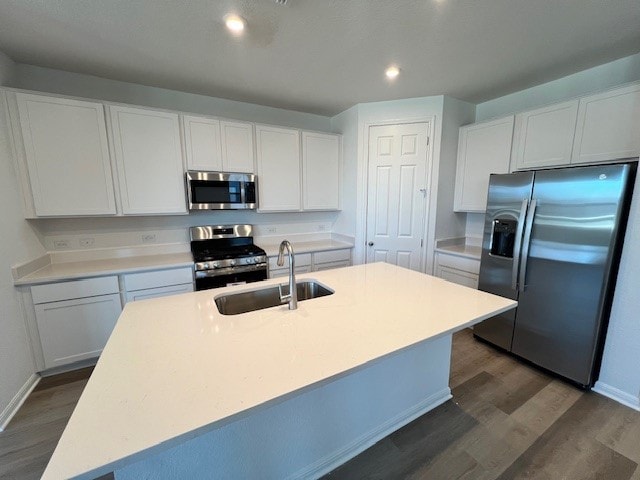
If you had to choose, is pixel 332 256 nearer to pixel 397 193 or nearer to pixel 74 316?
pixel 397 193

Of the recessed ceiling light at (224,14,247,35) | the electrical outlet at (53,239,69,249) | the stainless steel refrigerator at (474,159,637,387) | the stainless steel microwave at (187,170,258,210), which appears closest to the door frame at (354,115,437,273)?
the stainless steel refrigerator at (474,159,637,387)

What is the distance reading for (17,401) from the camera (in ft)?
6.19

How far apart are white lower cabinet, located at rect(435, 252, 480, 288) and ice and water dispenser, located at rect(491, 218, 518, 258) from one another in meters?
0.33

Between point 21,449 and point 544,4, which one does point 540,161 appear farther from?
point 21,449

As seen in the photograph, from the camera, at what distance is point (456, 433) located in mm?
1677

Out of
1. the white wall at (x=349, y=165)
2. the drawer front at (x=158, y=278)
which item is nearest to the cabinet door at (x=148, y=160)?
the drawer front at (x=158, y=278)

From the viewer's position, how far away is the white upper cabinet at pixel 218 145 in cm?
269

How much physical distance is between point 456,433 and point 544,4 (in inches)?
A: 104

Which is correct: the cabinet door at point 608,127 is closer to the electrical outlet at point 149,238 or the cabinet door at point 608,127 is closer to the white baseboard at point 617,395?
the white baseboard at point 617,395

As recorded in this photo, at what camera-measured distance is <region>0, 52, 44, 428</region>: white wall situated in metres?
1.80

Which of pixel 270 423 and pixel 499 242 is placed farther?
pixel 499 242

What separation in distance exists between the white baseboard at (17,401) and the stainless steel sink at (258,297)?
165cm

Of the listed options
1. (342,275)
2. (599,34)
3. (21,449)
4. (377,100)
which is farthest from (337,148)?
(21,449)

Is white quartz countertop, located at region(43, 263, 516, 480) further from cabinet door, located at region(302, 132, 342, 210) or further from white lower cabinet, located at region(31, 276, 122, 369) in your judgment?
cabinet door, located at region(302, 132, 342, 210)
